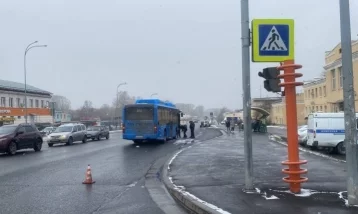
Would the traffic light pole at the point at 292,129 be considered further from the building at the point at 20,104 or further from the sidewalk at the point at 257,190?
the building at the point at 20,104

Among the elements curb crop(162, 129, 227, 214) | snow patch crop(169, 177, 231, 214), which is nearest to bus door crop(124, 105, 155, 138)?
curb crop(162, 129, 227, 214)

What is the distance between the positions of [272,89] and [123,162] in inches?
406

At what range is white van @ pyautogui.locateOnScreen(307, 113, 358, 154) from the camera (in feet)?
70.7

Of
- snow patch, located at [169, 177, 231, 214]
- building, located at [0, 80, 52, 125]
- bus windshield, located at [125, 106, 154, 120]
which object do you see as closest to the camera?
snow patch, located at [169, 177, 231, 214]

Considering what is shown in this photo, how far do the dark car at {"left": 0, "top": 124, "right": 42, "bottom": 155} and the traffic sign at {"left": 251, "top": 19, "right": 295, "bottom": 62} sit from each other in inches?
709

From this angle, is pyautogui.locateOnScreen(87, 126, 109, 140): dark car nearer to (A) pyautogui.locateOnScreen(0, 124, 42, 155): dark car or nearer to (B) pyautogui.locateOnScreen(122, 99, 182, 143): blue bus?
(B) pyautogui.locateOnScreen(122, 99, 182, 143): blue bus

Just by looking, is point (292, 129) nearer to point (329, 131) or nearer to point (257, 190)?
point (257, 190)

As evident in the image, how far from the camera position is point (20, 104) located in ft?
240

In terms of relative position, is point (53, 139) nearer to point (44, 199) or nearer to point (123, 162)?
point (123, 162)

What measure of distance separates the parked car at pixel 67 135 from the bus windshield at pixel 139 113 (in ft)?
19.9

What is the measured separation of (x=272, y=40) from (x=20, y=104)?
6990cm

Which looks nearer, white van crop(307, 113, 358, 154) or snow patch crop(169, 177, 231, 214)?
snow patch crop(169, 177, 231, 214)

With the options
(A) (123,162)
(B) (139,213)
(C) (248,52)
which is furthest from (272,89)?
(A) (123,162)

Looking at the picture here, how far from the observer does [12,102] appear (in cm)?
7106
